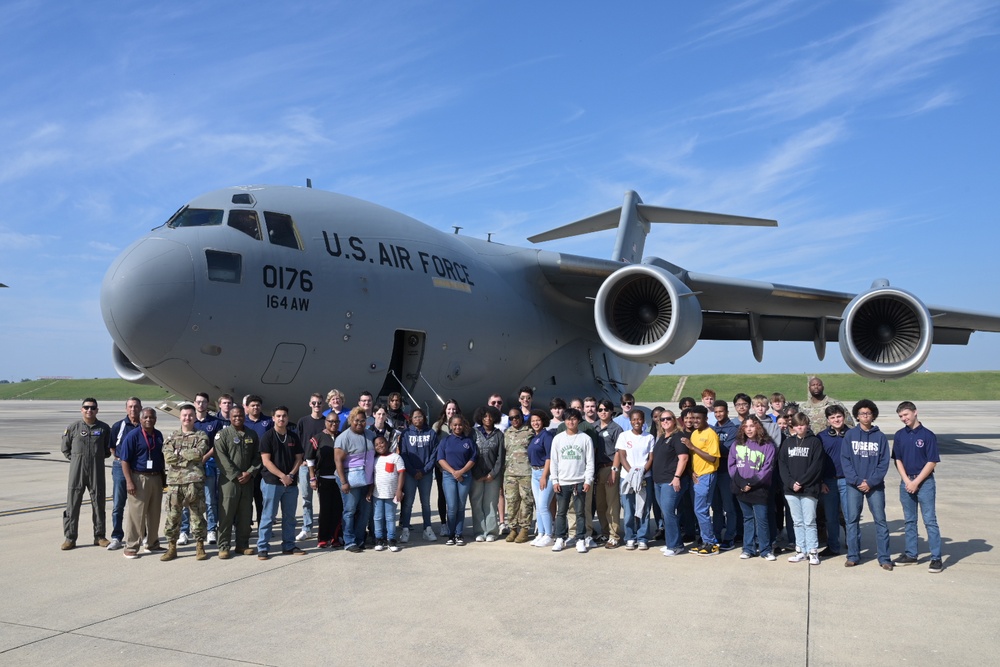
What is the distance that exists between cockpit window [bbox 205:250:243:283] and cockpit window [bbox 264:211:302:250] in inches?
23.8

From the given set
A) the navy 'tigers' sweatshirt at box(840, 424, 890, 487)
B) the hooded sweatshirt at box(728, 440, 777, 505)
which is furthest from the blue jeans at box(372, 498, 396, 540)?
the navy 'tigers' sweatshirt at box(840, 424, 890, 487)

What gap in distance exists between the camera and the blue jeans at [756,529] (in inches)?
259

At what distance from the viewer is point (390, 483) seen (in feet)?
23.6

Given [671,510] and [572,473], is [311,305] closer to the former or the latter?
[572,473]

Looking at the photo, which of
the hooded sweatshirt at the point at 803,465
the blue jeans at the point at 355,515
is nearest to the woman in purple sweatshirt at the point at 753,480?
the hooded sweatshirt at the point at 803,465

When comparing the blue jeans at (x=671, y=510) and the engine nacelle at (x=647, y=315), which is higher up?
the engine nacelle at (x=647, y=315)

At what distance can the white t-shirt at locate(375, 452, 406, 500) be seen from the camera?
7.16 m

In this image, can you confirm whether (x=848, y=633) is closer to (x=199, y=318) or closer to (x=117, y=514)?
(x=117, y=514)

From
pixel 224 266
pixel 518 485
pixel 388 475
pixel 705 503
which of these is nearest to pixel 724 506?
pixel 705 503

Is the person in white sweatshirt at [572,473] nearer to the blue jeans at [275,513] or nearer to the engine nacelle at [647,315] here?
the blue jeans at [275,513]

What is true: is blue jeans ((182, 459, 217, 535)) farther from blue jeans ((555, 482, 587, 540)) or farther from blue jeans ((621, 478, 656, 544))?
blue jeans ((621, 478, 656, 544))

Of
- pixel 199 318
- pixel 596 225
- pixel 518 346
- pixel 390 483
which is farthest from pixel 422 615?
pixel 596 225

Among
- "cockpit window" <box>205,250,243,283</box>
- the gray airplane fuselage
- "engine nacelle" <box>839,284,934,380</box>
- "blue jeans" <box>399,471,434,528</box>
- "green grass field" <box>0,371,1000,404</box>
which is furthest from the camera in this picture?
"green grass field" <box>0,371,1000,404</box>

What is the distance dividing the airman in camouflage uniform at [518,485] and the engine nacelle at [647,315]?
183 inches
